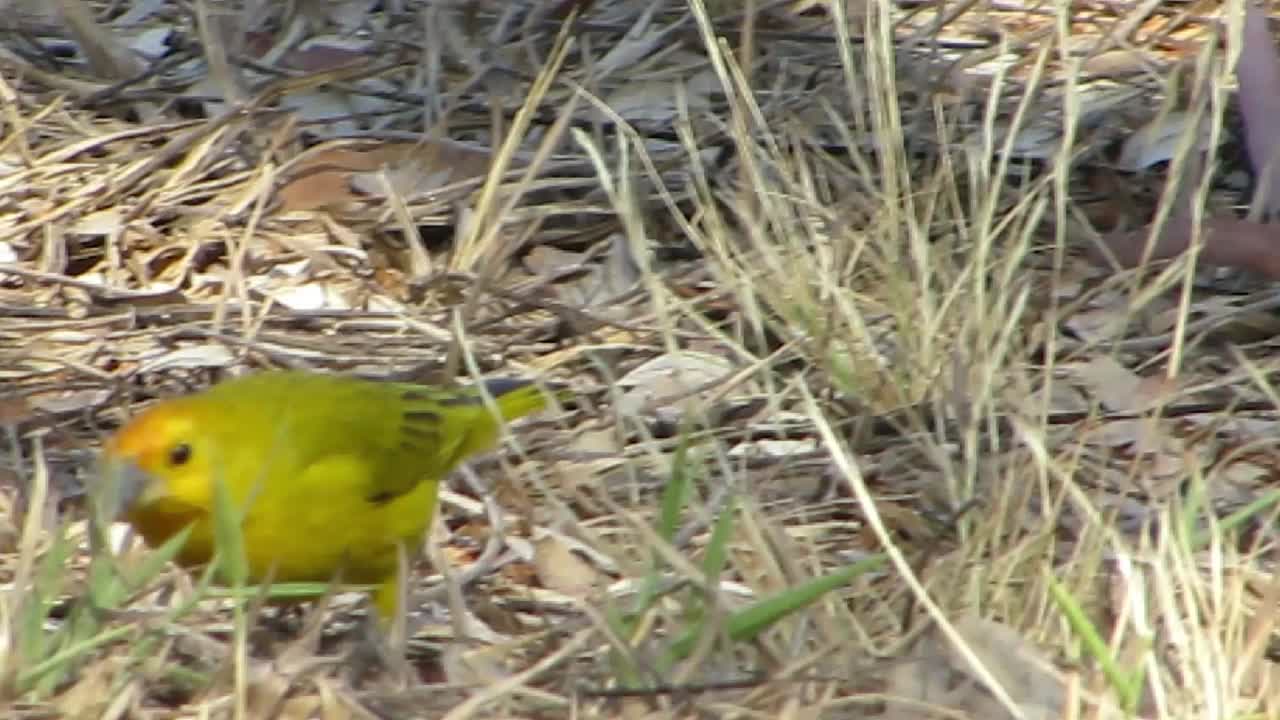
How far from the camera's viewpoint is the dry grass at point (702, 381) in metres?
2.81

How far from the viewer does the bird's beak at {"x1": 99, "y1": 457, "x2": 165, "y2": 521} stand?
3051 mm

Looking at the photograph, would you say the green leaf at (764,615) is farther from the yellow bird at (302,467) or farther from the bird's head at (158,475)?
the bird's head at (158,475)

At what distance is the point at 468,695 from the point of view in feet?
9.29

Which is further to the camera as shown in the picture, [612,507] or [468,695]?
[612,507]

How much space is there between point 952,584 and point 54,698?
3.84 ft

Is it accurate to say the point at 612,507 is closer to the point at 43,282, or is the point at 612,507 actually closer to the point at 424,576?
the point at 424,576

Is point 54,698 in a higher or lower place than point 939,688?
higher

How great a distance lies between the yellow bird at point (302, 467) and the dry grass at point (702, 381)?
0.09 metres

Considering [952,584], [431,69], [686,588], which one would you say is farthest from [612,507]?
[431,69]

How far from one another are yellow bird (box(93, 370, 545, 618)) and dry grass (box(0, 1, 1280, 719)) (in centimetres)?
9

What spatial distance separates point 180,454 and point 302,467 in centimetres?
24

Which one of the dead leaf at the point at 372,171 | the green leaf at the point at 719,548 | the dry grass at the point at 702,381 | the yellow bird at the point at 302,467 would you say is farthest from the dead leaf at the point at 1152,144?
the green leaf at the point at 719,548

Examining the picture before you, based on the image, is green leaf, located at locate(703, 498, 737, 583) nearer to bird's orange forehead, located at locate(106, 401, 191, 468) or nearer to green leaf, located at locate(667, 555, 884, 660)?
green leaf, located at locate(667, 555, 884, 660)

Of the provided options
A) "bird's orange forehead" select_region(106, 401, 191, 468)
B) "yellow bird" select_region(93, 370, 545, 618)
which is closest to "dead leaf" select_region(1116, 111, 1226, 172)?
"yellow bird" select_region(93, 370, 545, 618)
